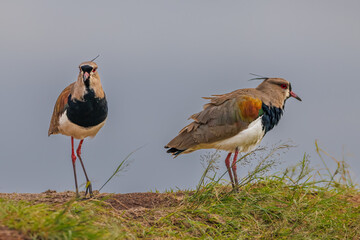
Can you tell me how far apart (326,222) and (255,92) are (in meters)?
1.98

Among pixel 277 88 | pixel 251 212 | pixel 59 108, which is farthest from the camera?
pixel 277 88

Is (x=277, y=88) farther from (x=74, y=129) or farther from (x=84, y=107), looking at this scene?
(x=74, y=129)

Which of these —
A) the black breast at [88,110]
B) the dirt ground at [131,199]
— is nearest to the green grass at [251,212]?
the dirt ground at [131,199]

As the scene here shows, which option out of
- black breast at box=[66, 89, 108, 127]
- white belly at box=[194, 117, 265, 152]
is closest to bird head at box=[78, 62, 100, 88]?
black breast at box=[66, 89, 108, 127]

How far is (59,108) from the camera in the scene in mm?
6648

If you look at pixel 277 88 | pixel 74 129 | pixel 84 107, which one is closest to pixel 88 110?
pixel 84 107

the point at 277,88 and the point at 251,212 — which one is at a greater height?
the point at 277,88

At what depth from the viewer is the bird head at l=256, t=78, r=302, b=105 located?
23.0 ft

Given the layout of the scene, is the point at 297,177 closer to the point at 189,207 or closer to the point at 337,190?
the point at 337,190

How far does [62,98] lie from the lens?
666 centimetres

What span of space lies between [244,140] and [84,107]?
2035 mm

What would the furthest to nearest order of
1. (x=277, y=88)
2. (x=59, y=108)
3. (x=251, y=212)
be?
(x=277, y=88)
(x=59, y=108)
(x=251, y=212)

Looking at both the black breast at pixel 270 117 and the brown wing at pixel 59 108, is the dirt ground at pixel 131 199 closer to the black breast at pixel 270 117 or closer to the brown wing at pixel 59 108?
the brown wing at pixel 59 108

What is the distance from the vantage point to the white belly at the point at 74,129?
6.41 meters
